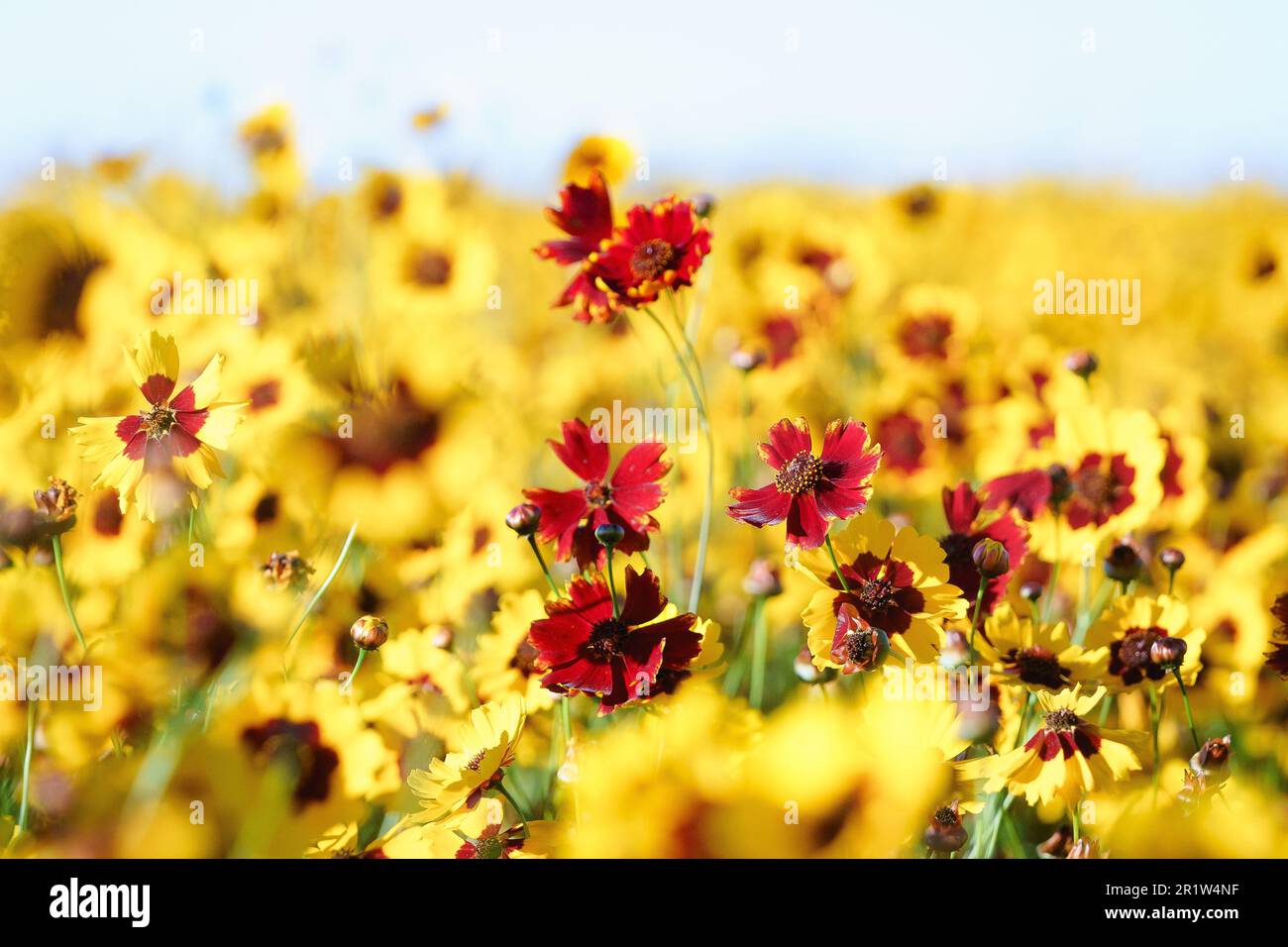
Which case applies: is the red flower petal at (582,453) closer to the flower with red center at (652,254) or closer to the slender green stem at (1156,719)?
the flower with red center at (652,254)

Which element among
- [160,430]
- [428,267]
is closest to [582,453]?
[160,430]

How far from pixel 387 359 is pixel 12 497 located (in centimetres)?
41

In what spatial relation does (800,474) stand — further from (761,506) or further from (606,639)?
(606,639)

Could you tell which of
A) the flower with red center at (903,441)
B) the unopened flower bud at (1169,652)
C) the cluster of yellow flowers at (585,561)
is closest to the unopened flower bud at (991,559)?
the cluster of yellow flowers at (585,561)

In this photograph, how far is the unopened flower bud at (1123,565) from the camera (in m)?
0.77

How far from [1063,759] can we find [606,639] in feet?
0.92

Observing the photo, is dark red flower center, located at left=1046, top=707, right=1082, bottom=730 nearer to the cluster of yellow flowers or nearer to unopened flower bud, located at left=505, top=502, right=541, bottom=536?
the cluster of yellow flowers

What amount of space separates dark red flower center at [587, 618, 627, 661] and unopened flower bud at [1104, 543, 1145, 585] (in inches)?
15.0

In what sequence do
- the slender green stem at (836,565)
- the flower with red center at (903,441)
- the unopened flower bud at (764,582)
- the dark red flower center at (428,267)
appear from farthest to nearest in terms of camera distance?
the dark red flower center at (428,267) < the flower with red center at (903,441) < the unopened flower bud at (764,582) < the slender green stem at (836,565)

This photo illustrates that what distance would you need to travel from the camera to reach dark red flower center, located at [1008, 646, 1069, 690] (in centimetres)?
67

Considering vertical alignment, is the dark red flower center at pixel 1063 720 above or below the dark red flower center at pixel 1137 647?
below

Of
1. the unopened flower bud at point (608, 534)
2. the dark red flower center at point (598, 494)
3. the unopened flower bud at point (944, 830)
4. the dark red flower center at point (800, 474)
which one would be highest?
the dark red flower center at point (800, 474)
